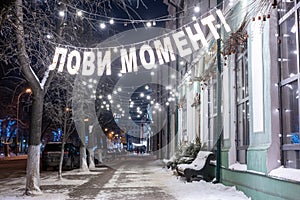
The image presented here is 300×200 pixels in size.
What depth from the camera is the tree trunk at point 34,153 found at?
11949 millimetres

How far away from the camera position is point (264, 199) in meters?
8.73

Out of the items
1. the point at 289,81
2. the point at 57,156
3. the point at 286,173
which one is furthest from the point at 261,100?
the point at 57,156

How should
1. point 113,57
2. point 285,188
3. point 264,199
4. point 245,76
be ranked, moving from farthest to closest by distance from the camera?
→ point 113,57
point 245,76
point 264,199
point 285,188

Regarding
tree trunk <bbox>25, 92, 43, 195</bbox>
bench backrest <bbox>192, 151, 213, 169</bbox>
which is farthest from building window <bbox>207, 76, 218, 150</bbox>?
tree trunk <bbox>25, 92, 43, 195</bbox>

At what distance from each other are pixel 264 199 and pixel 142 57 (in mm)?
5729

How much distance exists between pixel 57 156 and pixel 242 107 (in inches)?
595

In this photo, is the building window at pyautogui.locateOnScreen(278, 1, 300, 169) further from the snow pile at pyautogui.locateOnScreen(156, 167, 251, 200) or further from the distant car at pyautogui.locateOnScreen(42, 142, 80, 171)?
the distant car at pyautogui.locateOnScreen(42, 142, 80, 171)

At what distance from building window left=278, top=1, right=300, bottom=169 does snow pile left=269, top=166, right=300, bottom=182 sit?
0.19 meters

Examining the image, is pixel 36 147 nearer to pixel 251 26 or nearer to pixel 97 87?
pixel 251 26

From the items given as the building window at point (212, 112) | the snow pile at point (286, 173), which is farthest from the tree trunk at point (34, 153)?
the snow pile at point (286, 173)

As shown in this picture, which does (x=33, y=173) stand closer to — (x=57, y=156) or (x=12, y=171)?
(x=57, y=156)

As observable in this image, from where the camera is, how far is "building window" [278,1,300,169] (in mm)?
7832

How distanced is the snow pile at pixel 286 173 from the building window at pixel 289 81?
0.19 m

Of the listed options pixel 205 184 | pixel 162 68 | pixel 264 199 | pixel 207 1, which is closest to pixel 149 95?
pixel 162 68
